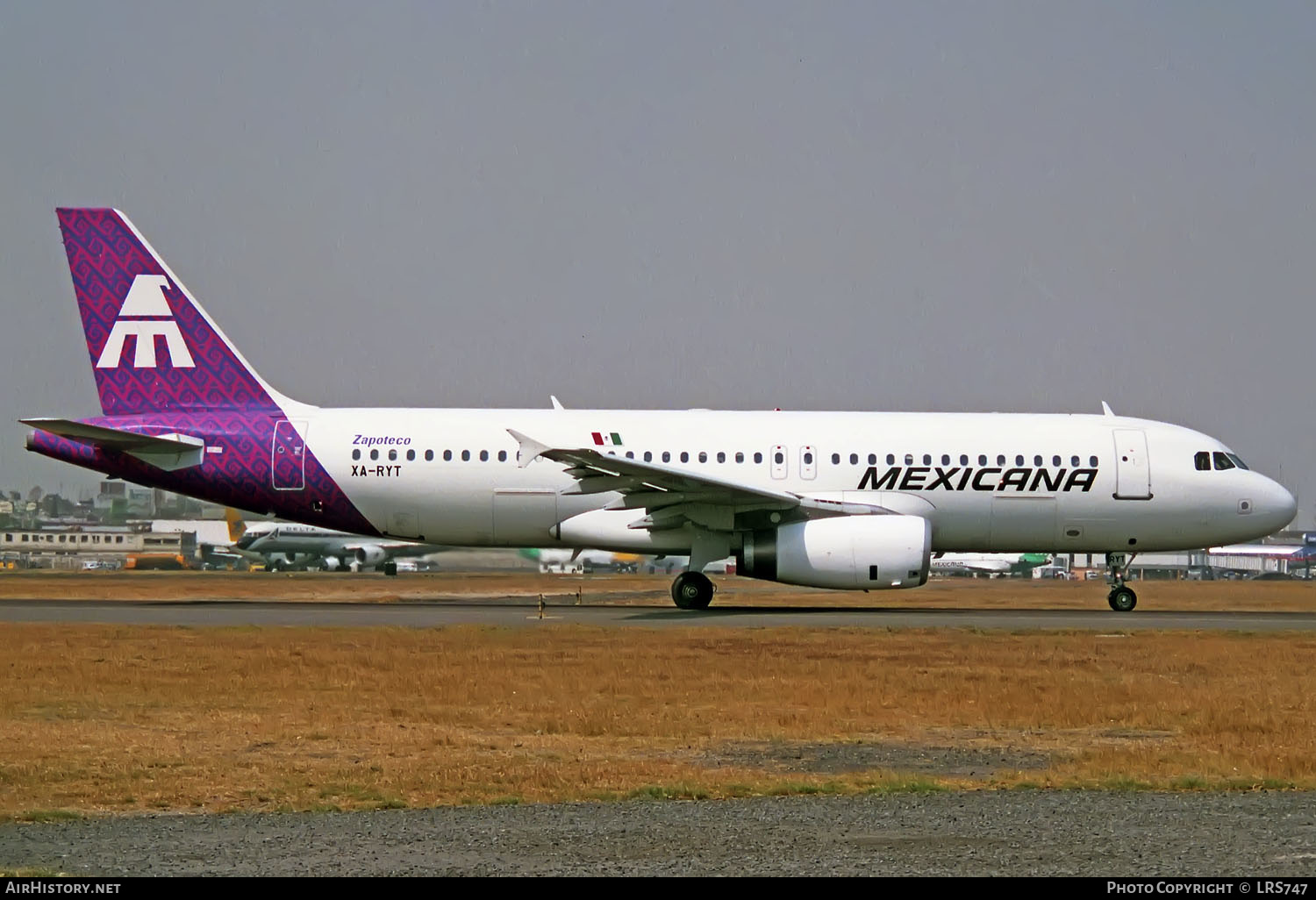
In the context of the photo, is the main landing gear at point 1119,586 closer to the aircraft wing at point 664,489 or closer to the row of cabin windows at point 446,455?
the aircraft wing at point 664,489

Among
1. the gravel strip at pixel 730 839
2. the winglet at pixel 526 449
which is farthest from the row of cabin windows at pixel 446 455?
the gravel strip at pixel 730 839

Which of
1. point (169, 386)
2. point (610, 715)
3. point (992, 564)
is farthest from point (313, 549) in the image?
point (610, 715)

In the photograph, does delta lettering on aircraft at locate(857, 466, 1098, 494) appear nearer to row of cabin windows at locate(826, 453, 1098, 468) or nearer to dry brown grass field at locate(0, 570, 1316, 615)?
row of cabin windows at locate(826, 453, 1098, 468)

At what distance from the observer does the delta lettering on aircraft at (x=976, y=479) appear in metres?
29.3

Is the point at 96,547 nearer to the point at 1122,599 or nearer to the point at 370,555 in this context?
the point at 370,555

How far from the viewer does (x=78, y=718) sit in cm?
1365

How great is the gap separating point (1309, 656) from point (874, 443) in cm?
1050

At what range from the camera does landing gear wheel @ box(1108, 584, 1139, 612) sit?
30391 millimetres

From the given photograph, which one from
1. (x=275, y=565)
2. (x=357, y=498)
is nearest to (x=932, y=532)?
(x=357, y=498)

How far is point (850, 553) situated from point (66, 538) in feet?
311

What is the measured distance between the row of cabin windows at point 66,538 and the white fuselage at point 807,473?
3268 inches

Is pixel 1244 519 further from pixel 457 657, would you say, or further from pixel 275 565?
pixel 275 565

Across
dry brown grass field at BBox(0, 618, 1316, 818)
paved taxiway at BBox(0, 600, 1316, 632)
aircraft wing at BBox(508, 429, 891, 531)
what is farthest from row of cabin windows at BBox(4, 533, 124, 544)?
dry brown grass field at BBox(0, 618, 1316, 818)

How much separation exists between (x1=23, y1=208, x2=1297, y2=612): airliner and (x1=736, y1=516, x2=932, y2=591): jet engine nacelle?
1.24m
